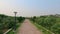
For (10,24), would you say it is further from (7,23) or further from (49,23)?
(49,23)

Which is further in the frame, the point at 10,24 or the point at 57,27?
the point at 10,24

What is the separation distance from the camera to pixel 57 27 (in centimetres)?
1320

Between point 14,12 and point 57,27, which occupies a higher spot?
point 14,12

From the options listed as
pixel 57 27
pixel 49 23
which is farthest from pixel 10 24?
pixel 57 27

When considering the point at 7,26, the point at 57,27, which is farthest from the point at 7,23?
the point at 57,27

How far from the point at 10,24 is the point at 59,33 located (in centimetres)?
1151

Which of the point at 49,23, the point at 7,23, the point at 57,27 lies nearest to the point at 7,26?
the point at 7,23

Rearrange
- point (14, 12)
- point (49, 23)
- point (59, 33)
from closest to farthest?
point (59, 33) → point (14, 12) → point (49, 23)

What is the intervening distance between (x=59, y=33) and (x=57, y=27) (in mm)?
677

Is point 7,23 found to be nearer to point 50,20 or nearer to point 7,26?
point 7,26

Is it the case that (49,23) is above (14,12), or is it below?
below

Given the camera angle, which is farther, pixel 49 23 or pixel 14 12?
pixel 49 23

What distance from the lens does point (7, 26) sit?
22.4 m

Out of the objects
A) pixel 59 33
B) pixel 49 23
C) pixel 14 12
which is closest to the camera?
pixel 59 33
